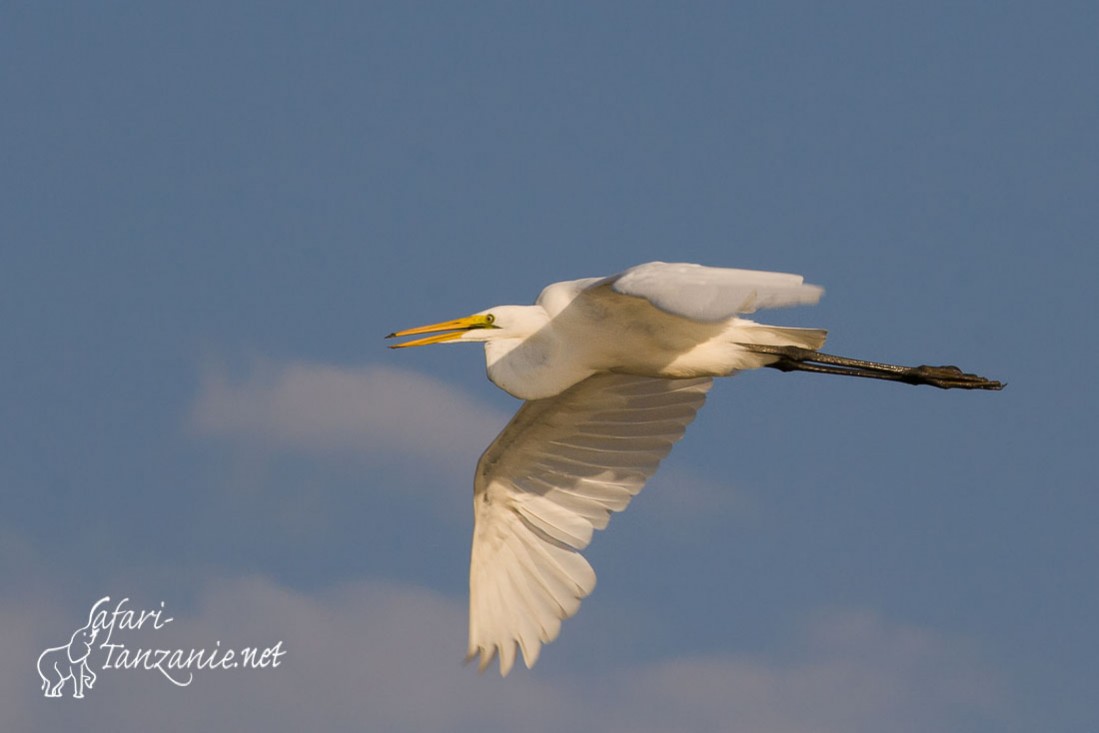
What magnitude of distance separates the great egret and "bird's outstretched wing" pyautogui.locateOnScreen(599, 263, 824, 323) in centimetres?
146

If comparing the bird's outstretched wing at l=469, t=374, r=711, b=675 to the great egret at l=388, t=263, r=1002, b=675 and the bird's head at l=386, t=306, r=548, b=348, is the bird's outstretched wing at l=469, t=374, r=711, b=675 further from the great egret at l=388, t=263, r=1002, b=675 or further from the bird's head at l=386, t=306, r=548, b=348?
the bird's head at l=386, t=306, r=548, b=348

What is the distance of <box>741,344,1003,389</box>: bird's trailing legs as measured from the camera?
11914 mm

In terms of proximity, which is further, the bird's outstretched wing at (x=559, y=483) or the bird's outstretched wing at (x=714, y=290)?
the bird's outstretched wing at (x=559, y=483)

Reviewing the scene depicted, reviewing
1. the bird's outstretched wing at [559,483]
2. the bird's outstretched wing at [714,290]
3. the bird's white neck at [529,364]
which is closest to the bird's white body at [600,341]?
the bird's white neck at [529,364]

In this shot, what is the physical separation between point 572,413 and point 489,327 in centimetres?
165

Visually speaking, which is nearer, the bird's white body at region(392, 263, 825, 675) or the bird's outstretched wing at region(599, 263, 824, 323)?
the bird's outstretched wing at region(599, 263, 824, 323)

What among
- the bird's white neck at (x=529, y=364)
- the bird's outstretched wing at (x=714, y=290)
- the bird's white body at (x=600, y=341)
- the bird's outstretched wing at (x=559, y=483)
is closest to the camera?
the bird's outstretched wing at (x=714, y=290)

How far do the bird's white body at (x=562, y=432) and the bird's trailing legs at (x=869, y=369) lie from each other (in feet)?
0.25

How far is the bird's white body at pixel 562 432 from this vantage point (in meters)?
11.5

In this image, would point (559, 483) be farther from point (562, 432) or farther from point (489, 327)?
point (489, 327)

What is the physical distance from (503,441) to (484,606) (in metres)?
1.14

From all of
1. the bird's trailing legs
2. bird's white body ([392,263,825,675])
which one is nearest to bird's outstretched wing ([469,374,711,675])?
bird's white body ([392,263,825,675])

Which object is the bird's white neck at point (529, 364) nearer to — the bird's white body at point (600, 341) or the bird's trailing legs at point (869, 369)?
the bird's white body at point (600, 341)

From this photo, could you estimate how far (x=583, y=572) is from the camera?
505 inches
